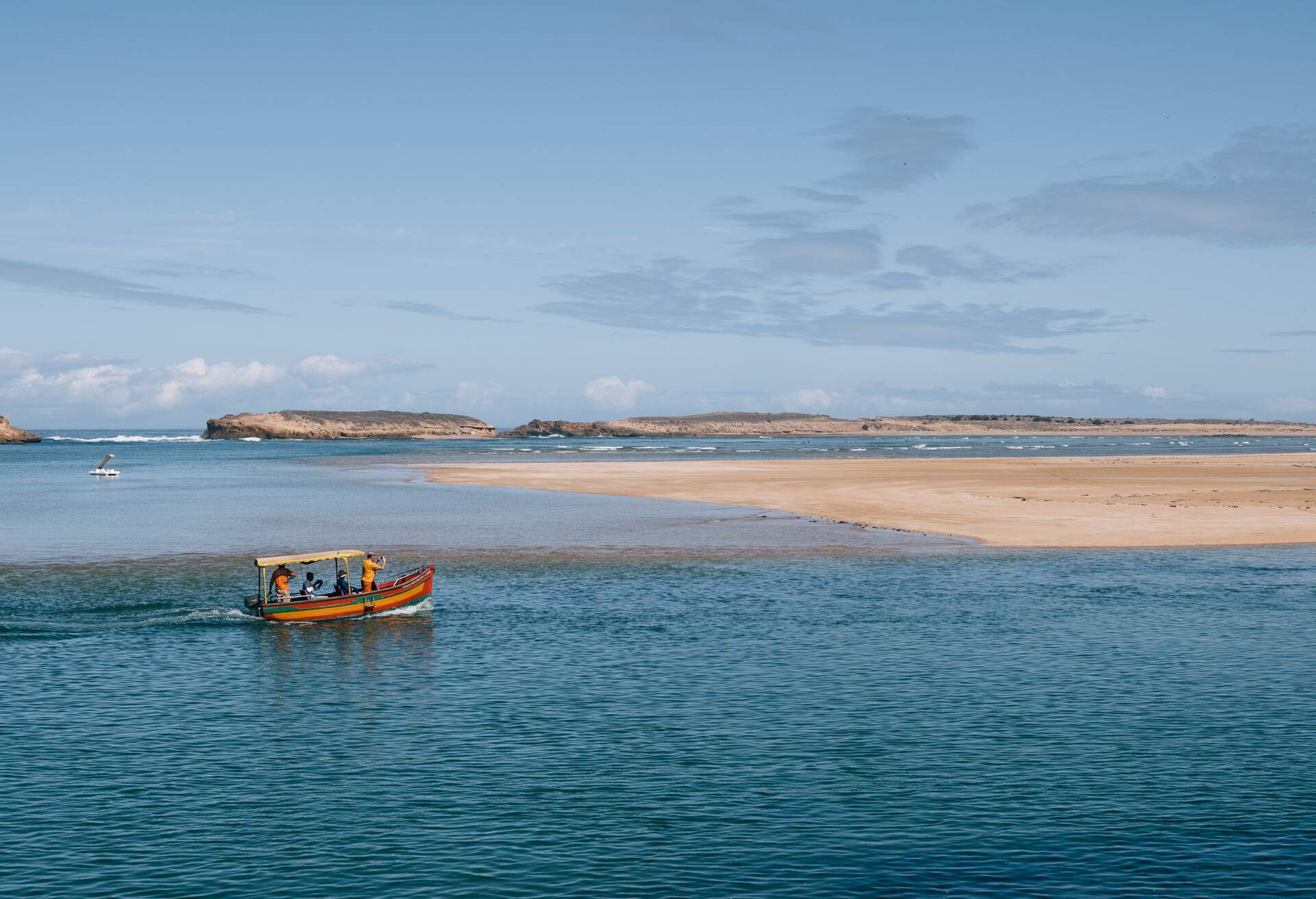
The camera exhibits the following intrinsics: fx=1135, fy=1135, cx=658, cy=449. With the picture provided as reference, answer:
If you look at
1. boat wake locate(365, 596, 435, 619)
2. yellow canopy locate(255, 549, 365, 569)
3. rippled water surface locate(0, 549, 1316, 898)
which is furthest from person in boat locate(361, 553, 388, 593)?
rippled water surface locate(0, 549, 1316, 898)

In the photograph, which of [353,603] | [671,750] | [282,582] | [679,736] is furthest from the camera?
[353,603]

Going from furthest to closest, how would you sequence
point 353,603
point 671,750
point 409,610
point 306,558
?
point 306,558 < point 409,610 < point 353,603 < point 671,750

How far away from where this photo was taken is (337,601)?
38688 mm

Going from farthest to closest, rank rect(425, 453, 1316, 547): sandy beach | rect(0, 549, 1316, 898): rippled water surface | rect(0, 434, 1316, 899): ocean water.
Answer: rect(425, 453, 1316, 547): sandy beach
rect(0, 434, 1316, 899): ocean water
rect(0, 549, 1316, 898): rippled water surface

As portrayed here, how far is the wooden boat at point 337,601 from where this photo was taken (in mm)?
38094

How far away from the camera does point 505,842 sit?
18.4 metres

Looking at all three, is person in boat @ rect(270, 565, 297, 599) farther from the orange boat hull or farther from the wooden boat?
the orange boat hull

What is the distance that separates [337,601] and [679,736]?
61.4 feet

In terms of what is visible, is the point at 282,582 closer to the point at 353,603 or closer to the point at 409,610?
the point at 353,603

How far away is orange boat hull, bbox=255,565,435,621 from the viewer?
125ft

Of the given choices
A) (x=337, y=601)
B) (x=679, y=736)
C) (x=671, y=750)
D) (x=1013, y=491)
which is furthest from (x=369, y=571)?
(x=1013, y=491)

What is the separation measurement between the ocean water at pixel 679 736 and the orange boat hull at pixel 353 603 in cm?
87

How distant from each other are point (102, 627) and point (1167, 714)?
31.2 meters

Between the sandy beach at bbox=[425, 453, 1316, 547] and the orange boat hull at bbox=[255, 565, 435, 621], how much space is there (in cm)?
3077
